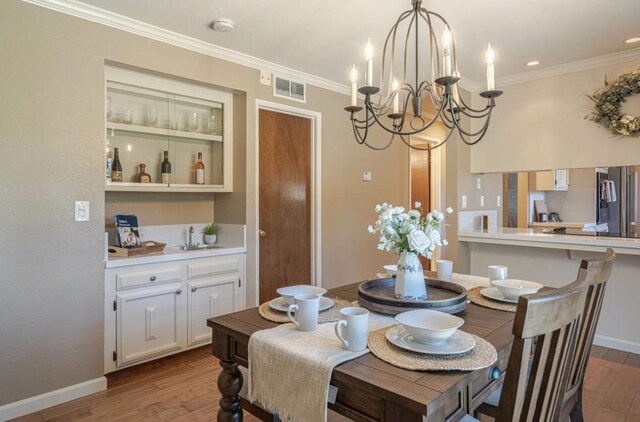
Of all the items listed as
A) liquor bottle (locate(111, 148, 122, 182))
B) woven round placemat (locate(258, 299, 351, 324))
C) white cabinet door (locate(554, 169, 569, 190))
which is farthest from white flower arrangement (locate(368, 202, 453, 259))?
white cabinet door (locate(554, 169, 569, 190))

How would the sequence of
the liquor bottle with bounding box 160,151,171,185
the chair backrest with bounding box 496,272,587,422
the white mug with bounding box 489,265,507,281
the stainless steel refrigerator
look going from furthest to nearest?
the stainless steel refrigerator → the liquor bottle with bounding box 160,151,171,185 → the white mug with bounding box 489,265,507,281 → the chair backrest with bounding box 496,272,587,422

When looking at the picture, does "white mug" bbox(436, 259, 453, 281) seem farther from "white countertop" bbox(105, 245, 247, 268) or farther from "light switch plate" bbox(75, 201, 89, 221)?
"light switch plate" bbox(75, 201, 89, 221)

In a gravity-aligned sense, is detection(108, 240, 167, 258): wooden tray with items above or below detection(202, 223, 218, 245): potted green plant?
below

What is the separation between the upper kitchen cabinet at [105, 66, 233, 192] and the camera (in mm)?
2857

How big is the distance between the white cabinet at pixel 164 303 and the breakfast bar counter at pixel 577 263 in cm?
225

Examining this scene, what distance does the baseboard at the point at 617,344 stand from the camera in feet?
10.2

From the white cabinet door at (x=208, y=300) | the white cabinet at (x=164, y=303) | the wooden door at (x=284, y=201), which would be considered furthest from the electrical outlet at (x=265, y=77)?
the white cabinet door at (x=208, y=300)

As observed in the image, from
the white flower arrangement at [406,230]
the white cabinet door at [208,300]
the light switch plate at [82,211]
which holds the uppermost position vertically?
the light switch plate at [82,211]

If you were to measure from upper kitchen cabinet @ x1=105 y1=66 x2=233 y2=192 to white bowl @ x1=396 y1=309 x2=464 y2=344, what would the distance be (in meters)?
2.24

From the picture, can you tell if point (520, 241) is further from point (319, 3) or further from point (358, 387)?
point (358, 387)

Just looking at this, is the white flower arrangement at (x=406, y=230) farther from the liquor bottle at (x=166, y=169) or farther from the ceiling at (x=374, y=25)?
the liquor bottle at (x=166, y=169)

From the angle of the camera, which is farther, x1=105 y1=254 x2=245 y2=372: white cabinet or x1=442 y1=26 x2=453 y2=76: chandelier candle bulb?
x1=105 y1=254 x2=245 y2=372: white cabinet

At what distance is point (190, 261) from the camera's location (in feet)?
9.79

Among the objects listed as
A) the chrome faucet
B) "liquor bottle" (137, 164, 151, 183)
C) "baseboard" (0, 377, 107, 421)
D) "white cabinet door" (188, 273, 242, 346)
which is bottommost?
"baseboard" (0, 377, 107, 421)
